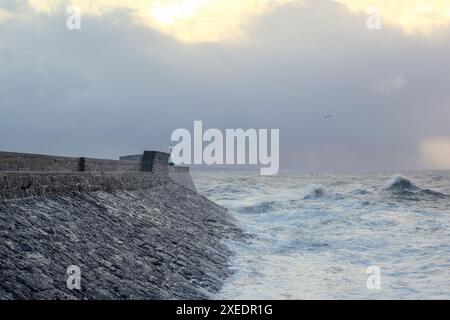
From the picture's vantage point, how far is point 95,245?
31.4 feet

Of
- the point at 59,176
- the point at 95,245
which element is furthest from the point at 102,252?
the point at 59,176

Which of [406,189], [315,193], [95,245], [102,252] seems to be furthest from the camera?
[406,189]

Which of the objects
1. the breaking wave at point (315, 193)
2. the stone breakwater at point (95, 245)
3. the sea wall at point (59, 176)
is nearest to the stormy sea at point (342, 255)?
the stone breakwater at point (95, 245)

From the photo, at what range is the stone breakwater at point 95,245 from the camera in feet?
24.1

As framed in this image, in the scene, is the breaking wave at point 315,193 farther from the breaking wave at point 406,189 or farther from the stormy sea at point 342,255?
the stormy sea at point 342,255

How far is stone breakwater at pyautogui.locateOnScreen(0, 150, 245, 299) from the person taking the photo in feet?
24.1

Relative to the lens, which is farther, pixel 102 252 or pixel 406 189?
pixel 406 189

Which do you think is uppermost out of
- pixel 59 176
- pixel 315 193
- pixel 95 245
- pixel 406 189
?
pixel 59 176

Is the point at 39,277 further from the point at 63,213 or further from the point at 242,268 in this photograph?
the point at 242,268

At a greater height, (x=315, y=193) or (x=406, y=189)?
(x=406, y=189)

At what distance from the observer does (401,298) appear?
10797mm

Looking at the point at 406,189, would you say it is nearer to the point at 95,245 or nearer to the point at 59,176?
the point at 59,176

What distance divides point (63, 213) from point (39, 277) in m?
3.35

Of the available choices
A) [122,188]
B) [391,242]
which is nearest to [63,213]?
[122,188]
